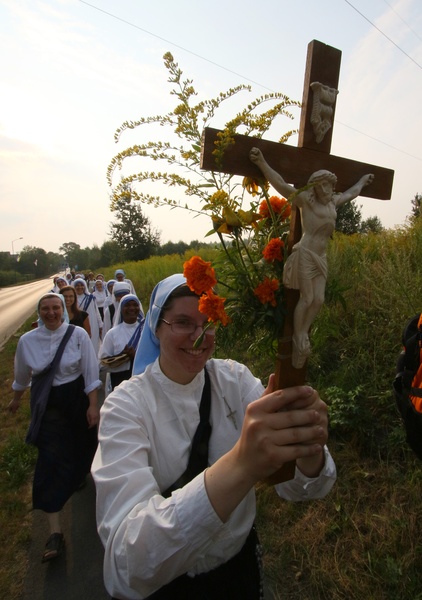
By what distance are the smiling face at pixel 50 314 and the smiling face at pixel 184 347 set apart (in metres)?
2.75

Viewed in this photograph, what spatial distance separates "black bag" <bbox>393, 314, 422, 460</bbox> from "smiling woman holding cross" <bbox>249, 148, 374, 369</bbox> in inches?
51.5

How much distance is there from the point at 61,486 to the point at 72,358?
3.86 ft

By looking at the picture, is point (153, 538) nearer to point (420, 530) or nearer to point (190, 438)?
point (190, 438)

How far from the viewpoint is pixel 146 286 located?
18.6 metres

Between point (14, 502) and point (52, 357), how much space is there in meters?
1.51

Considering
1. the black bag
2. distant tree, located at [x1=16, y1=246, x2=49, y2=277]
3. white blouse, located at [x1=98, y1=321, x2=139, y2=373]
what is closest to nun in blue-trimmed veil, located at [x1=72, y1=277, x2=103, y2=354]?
white blouse, located at [x1=98, y1=321, x2=139, y2=373]

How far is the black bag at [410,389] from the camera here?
217cm

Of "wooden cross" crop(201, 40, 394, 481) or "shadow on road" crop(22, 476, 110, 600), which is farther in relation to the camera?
"shadow on road" crop(22, 476, 110, 600)

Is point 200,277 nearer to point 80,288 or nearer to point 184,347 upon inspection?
point 184,347

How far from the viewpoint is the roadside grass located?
3.01m

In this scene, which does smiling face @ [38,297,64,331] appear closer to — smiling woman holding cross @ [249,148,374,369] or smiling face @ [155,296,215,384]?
smiling face @ [155,296,215,384]

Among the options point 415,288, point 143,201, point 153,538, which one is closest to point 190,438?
point 153,538

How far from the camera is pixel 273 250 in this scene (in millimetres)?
1225

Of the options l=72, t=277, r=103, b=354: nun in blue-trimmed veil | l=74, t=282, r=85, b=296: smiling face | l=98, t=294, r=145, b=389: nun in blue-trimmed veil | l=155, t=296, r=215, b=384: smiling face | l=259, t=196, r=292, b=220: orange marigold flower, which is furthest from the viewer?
l=74, t=282, r=85, b=296: smiling face
